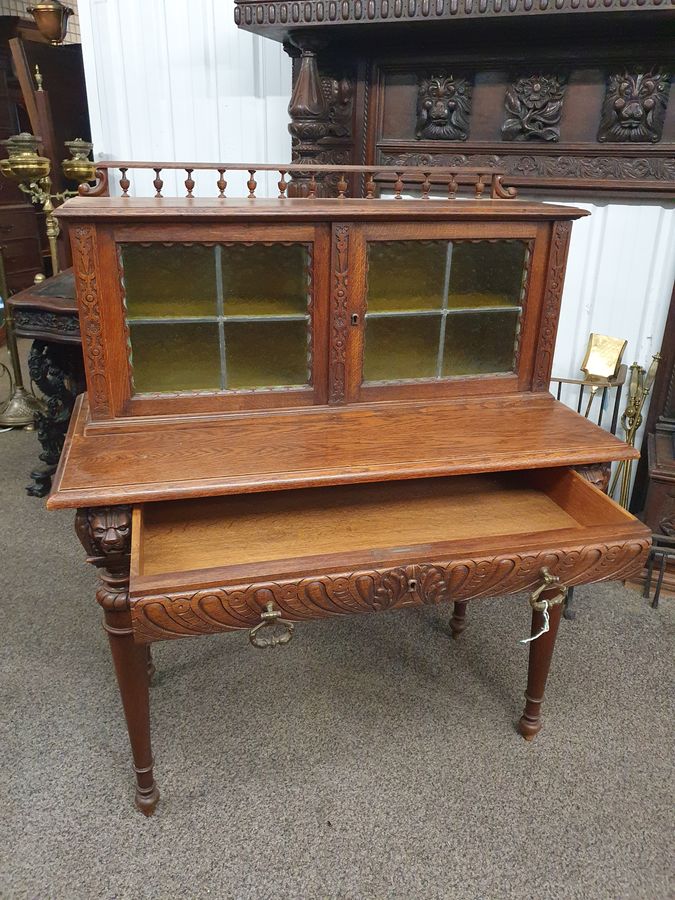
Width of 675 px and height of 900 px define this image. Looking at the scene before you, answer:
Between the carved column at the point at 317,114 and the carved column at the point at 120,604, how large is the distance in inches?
56.0

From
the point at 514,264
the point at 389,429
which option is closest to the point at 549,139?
the point at 514,264

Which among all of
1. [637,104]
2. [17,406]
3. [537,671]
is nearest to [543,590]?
[537,671]

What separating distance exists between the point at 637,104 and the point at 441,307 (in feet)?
3.60

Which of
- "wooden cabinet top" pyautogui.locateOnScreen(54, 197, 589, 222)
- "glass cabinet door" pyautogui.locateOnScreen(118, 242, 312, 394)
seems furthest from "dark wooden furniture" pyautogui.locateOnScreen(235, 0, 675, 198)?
"glass cabinet door" pyautogui.locateOnScreen(118, 242, 312, 394)

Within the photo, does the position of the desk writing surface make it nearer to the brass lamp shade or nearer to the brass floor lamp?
the brass floor lamp

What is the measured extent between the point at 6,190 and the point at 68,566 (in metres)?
4.15

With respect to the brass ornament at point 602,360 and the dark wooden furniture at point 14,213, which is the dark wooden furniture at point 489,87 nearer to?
the brass ornament at point 602,360

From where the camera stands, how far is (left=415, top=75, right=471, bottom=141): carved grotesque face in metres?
2.53

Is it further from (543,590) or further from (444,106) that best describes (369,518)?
(444,106)

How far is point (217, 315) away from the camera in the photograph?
172 centimetres

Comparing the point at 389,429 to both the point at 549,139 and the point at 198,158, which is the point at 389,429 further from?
the point at 198,158

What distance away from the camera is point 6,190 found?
218 inches

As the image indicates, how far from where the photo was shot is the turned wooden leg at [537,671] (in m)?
1.63

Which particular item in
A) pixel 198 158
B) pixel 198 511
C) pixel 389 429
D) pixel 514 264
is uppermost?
pixel 198 158
